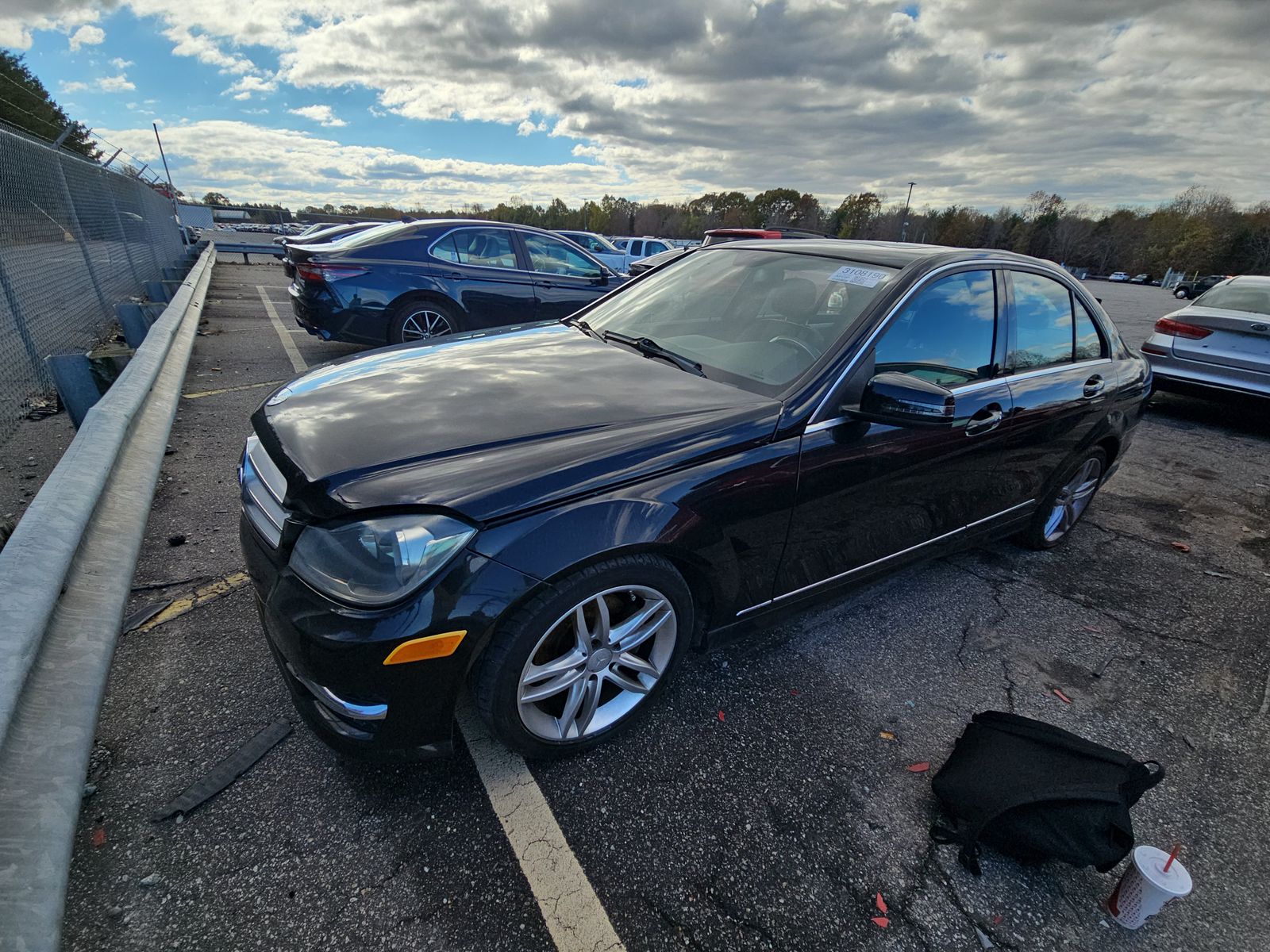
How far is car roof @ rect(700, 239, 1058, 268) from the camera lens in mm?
2748

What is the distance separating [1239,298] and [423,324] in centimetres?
890

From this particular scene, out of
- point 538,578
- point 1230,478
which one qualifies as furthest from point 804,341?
point 1230,478

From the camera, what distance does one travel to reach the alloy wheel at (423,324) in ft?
21.2

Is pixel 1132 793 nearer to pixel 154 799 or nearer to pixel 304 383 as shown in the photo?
pixel 154 799

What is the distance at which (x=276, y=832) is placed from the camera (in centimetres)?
177

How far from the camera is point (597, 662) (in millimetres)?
2031

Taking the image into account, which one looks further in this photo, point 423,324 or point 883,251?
point 423,324

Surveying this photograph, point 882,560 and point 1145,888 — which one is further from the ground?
point 882,560

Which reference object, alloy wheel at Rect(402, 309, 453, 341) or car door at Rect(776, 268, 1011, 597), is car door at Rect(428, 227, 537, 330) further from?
car door at Rect(776, 268, 1011, 597)

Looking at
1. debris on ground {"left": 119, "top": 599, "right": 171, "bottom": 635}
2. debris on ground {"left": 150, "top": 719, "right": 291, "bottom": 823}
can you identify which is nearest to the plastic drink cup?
debris on ground {"left": 150, "top": 719, "right": 291, "bottom": 823}

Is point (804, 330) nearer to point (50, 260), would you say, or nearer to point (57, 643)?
point (57, 643)

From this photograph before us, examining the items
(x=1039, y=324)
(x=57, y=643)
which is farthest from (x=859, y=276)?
(x=57, y=643)

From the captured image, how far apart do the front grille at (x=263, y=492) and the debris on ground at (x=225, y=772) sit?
0.70 meters

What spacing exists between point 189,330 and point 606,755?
7147mm
